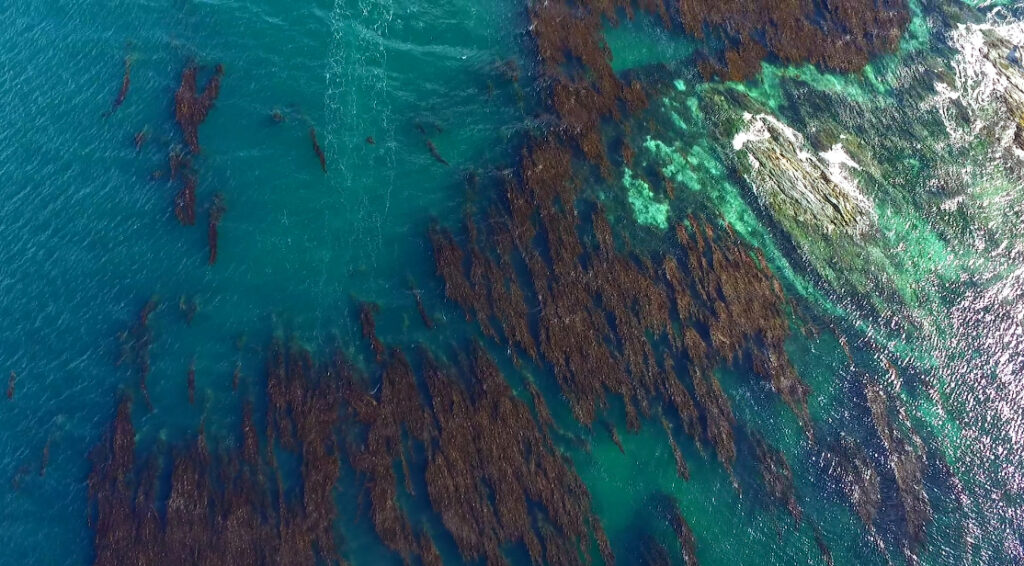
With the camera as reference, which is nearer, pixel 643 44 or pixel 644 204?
pixel 644 204

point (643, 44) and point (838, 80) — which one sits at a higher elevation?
point (838, 80)

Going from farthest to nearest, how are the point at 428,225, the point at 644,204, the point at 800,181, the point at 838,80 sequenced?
the point at 838,80, the point at 800,181, the point at 644,204, the point at 428,225

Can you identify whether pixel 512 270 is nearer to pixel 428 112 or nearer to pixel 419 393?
pixel 419 393

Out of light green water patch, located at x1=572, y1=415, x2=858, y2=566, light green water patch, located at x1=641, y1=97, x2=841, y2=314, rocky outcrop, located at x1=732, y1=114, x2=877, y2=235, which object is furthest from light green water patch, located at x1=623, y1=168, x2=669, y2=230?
light green water patch, located at x1=572, y1=415, x2=858, y2=566

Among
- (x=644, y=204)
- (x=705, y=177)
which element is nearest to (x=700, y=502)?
(x=644, y=204)

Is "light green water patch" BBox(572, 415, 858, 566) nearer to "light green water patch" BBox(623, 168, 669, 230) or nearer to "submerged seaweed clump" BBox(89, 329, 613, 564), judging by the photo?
"submerged seaweed clump" BBox(89, 329, 613, 564)

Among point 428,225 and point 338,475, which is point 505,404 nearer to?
point 338,475

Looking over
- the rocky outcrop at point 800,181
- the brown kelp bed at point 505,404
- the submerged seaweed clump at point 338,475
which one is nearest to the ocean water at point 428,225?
the rocky outcrop at point 800,181

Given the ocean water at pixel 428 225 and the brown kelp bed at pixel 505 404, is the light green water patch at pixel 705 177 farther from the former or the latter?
the brown kelp bed at pixel 505 404
